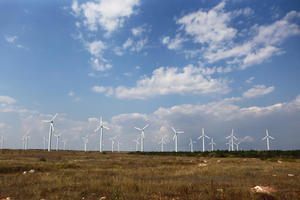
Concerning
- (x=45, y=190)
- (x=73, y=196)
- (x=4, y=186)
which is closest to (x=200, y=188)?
(x=73, y=196)

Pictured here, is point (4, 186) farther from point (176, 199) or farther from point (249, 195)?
point (249, 195)

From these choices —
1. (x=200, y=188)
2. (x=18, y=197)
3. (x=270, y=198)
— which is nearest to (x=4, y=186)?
(x=18, y=197)

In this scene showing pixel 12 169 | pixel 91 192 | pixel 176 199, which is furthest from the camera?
pixel 12 169

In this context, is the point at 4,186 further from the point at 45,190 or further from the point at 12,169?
the point at 12,169

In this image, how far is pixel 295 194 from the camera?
1144 cm

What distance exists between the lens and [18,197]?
37.8 ft

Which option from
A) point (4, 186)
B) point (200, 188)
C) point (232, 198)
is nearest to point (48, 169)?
point (4, 186)

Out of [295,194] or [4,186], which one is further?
[4,186]

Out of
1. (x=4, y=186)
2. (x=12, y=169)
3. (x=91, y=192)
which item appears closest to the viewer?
(x=91, y=192)

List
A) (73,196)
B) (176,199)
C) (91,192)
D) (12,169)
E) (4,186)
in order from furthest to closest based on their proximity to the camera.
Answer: (12,169) → (4,186) → (91,192) → (73,196) → (176,199)

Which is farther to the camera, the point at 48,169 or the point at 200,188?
the point at 48,169

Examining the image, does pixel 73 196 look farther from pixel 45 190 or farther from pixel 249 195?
pixel 249 195

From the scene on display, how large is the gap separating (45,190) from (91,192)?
253 cm

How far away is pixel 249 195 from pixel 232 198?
3.16 ft
